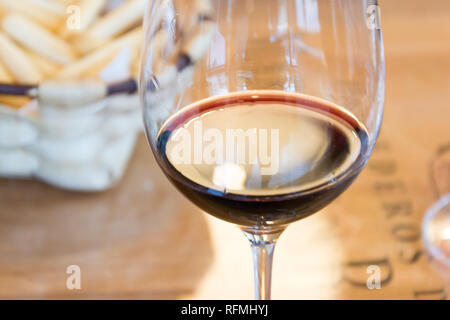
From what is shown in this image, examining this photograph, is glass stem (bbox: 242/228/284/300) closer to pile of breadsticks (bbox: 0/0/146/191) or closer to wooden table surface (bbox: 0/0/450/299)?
wooden table surface (bbox: 0/0/450/299)

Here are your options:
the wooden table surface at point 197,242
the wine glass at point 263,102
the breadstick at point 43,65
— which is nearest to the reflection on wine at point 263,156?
the wine glass at point 263,102

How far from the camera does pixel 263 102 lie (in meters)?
0.40

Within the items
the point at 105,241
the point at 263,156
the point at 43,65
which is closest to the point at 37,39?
the point at 43,65

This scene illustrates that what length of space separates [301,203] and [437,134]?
0.40 m

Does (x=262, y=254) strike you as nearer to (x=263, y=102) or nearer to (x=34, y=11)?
(x=263, y=102)

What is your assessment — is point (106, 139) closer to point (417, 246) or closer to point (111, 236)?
point (111, 236)

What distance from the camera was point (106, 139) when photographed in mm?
611

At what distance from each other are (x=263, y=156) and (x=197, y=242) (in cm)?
22

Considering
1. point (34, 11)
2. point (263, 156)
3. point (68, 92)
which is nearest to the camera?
point (263, 156)

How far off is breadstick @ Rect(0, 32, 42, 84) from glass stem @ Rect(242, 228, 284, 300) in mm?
293

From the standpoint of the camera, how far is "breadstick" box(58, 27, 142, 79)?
59cm

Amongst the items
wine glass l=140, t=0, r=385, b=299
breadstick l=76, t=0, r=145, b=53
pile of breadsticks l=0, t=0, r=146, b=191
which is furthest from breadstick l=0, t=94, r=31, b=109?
wine glass l=140, t=0, r=385, b=299
